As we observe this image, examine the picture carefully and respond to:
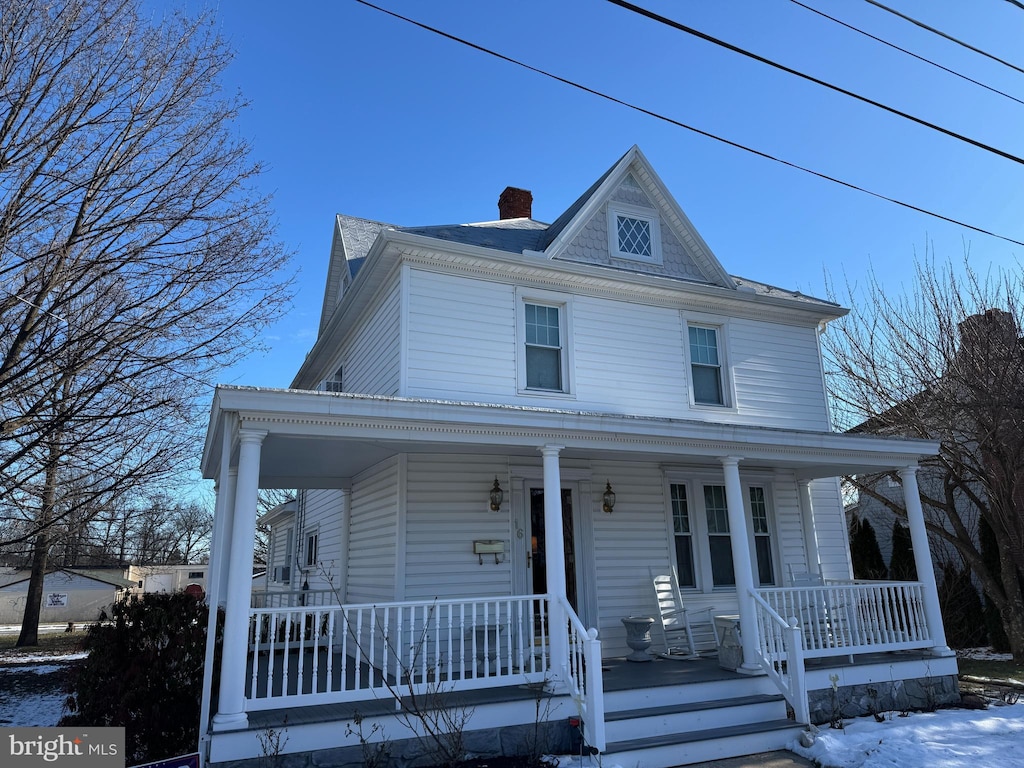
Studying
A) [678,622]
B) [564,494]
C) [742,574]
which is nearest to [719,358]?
[564,494]

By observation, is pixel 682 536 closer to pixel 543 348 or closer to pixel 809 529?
pixel 809 529

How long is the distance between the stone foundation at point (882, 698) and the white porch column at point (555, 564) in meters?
3.25

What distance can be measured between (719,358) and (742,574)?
409 cm

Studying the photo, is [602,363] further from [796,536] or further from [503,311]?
[796,536]

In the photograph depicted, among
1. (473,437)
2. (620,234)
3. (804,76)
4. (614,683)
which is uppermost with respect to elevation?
(620,234)

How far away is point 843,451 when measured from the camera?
9.20 m

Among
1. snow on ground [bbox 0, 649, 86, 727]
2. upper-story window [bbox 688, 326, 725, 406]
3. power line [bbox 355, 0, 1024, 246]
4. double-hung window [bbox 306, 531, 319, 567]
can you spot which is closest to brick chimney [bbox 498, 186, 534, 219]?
upper-story window [bbox 688, 326, 725, 406]

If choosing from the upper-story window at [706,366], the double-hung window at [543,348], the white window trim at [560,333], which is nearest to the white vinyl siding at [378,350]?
the white window trim at [560,333]

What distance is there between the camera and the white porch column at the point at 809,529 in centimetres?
1066

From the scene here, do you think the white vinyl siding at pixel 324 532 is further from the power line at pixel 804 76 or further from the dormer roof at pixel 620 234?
the power line at pixel 804 76

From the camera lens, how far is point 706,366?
11.0 metres

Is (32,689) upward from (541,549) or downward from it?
downward

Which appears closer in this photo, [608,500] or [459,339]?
[459,339]

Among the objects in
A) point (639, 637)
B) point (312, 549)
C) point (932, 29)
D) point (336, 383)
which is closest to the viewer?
point (932, 29)
